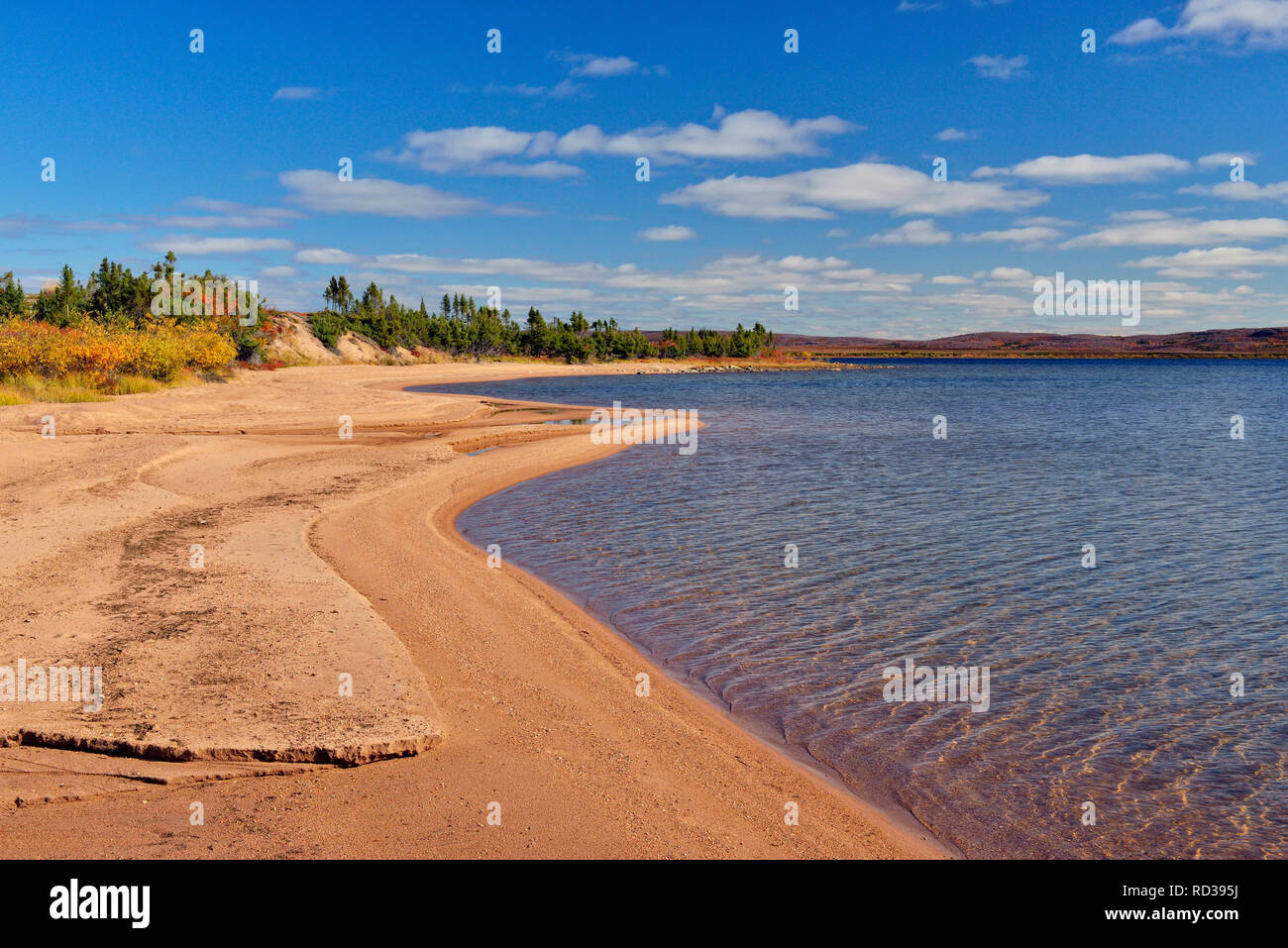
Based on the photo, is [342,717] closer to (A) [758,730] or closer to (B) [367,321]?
(A) [758,730]

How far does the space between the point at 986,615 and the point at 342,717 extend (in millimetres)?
9235

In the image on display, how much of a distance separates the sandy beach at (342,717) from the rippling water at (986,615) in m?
0.99

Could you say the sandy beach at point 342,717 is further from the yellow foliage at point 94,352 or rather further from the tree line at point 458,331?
the tree line at point 458,331

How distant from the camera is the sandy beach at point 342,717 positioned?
593 centimetres

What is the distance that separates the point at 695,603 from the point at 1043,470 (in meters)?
21.0

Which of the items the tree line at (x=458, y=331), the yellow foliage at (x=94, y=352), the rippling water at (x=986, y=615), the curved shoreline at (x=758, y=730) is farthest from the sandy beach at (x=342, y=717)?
the tree line at (x=458, y=331)

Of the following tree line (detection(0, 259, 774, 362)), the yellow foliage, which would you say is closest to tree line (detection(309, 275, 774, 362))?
tree line (detection(0, 259, 774, 362))

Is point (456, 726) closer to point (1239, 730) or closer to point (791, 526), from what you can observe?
point (1239, 730)

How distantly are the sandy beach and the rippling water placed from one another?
39.0 inches

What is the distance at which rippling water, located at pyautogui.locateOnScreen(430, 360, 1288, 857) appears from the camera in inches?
282

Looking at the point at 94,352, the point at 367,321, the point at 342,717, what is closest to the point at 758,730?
the point at 342,717
